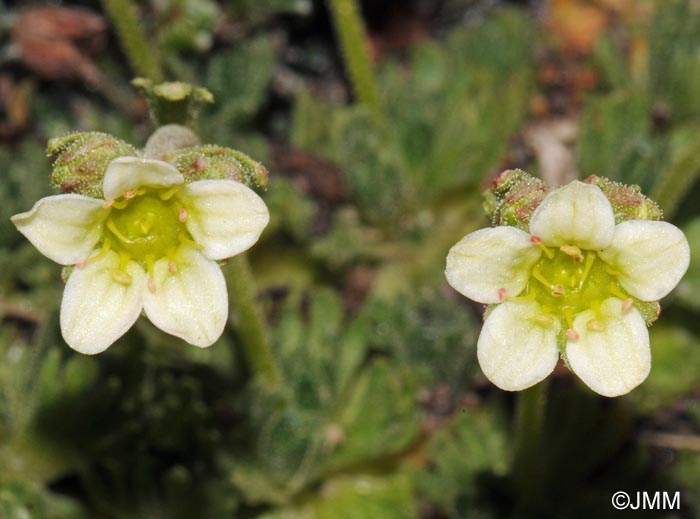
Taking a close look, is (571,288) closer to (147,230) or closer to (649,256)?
(649,256)

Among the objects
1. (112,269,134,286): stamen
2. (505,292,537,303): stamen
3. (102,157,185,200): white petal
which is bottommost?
(505,292,537,303): stamen

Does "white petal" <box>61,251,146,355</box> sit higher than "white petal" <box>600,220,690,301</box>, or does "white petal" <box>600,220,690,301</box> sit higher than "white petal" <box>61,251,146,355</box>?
"white petal" <box>61,251,146,355</box>

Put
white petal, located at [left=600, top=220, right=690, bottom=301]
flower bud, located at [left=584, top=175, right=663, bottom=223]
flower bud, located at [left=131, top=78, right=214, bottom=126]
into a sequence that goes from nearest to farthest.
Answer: white petal, located at [left=600, top=220, right=690, bottom=301], flower bud, located at [left=584, top=175, right=663, bottom=223], flower bud, located at [left=131, top=78, right=214, bottom=126]

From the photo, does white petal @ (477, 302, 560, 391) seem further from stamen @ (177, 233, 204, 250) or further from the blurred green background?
the blurred green background

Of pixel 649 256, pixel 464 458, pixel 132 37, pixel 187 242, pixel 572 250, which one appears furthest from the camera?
pixel 132 37

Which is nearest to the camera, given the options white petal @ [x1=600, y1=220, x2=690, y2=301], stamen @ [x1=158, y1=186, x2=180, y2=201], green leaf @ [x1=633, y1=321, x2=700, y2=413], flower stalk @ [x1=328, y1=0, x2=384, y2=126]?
white petal @ [x1=600, y1=220, x2=690, y2=301]

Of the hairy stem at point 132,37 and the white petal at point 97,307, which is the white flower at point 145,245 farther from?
the hairy stem at point 132,37

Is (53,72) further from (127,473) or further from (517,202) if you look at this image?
(517,202)

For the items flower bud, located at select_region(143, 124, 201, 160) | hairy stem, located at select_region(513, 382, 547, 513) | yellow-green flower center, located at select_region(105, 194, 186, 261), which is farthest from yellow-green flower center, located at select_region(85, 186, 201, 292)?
hairy stem, located at select_region(513, 382, 547, 513)

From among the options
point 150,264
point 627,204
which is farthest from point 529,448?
point 150,264

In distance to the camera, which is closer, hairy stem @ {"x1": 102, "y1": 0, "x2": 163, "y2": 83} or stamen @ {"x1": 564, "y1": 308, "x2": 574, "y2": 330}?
stamen @ {"x1": 564, "y1": 308, "x2": 574, "y2": 330}
